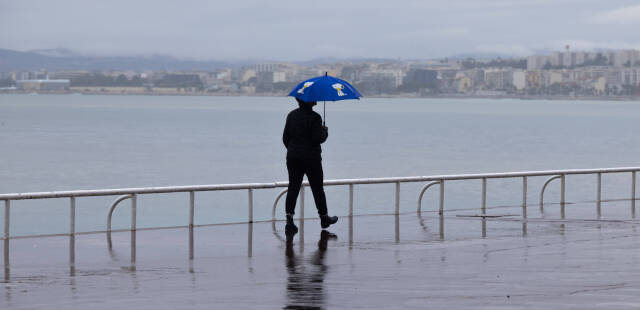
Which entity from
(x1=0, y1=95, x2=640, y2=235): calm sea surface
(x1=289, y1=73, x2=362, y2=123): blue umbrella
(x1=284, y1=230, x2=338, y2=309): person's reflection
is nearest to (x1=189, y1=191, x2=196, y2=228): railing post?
(x1=284, y1=230, x2=338, y2=309): person's reflection

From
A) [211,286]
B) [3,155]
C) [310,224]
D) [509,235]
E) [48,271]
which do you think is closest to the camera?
[211,286]

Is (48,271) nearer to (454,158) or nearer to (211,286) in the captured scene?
(211,286)

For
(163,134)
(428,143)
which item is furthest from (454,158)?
(163,134)

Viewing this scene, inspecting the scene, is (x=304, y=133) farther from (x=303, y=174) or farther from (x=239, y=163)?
(x=239, y=163)

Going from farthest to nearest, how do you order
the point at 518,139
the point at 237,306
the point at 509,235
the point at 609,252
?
1. the point at 518,139
2. the point at 509,235
3. the point at 609,252
4. the point at 237,306

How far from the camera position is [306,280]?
32.6 ft

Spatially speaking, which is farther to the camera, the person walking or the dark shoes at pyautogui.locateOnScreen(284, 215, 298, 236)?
the dark shoes at pyautogui.locateOnScreen(284, 215, 298, 236)

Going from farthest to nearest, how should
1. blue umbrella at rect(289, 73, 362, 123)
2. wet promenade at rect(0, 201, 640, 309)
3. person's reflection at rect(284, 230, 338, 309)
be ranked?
blue umbrella at rect(289, 73, 362, 123)
wet promenade at rect(0, 201, 640, 309)
person's reflection at rect(284, 230, 338, 309)

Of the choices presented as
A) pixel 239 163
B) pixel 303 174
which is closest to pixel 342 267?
pixel 303 174

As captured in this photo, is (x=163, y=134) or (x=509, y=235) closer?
(x=509, y=235)

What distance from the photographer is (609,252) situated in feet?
39.6

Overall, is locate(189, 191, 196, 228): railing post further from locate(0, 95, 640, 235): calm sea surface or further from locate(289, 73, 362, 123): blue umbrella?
locate(0, 95, 640, 235): calm sea surface

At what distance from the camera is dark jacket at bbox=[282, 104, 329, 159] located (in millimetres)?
13547

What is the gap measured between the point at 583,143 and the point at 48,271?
10516cm
